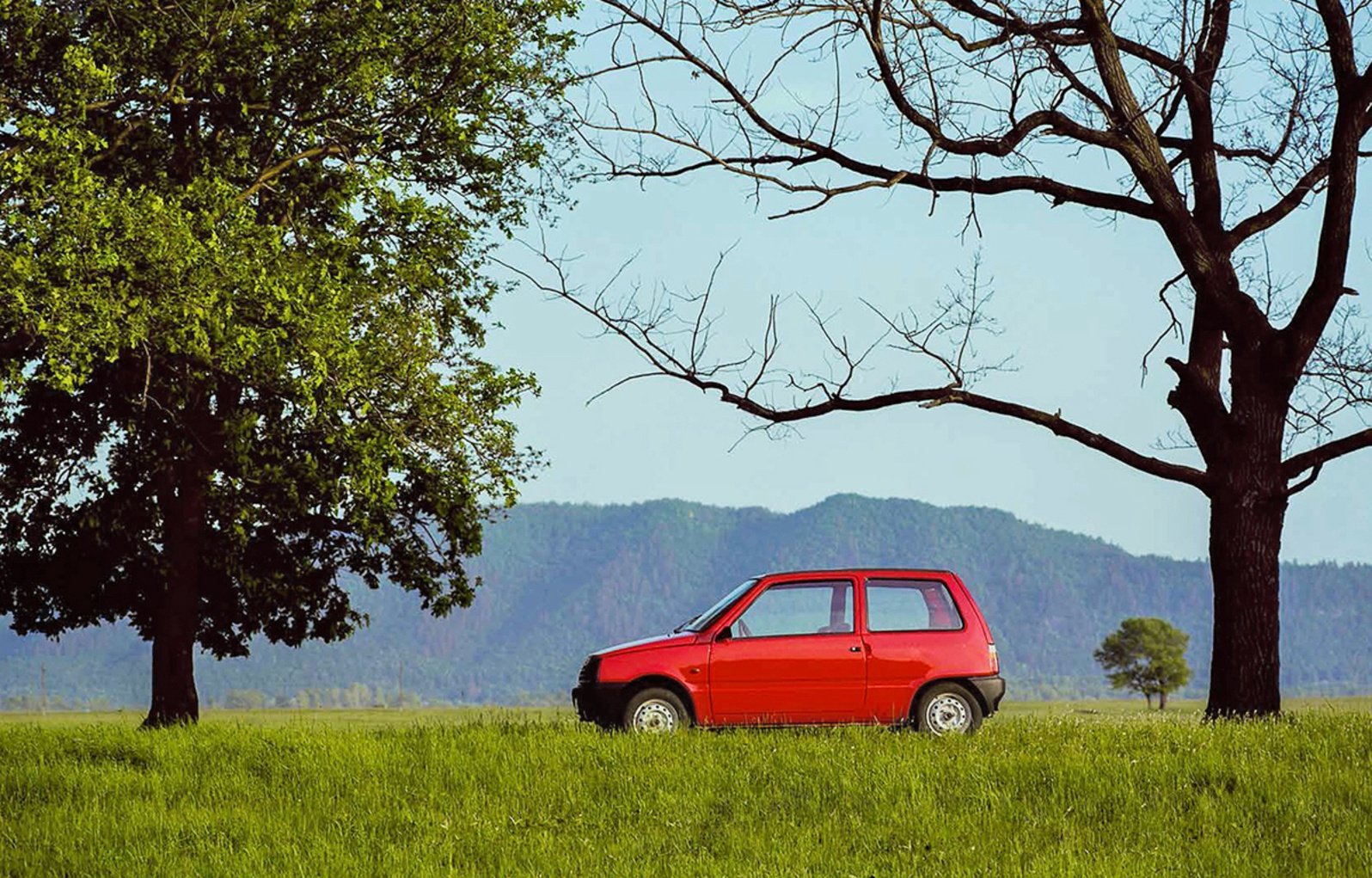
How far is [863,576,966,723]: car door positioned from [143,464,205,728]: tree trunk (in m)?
13.8

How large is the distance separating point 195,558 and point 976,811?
1793 cm

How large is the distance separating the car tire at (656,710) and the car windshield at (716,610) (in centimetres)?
85

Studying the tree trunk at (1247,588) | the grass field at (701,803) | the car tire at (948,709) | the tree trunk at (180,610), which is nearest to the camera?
the grass field at (701,803)

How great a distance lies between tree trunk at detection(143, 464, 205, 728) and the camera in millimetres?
25922

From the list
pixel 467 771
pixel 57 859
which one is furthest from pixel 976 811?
pixel 57 859

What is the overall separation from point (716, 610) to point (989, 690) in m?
3.20

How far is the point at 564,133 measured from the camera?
2652cm

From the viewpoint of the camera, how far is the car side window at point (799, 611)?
55.3 feet

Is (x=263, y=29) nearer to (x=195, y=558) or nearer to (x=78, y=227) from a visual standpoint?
(x=78, y=227)

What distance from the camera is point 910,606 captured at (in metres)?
17.3

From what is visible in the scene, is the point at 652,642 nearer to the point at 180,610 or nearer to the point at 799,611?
the point at 799,611

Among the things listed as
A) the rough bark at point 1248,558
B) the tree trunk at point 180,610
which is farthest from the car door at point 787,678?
the tree trunk at point 180,610

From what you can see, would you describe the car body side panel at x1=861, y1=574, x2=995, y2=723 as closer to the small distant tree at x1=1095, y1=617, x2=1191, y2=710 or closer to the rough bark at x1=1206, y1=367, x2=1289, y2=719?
the rough bark at x1=1206, y1=367, x2=1289, y2=719

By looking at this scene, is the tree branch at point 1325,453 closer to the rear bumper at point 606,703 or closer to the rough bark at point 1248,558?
the rough bark at point 1248,558
